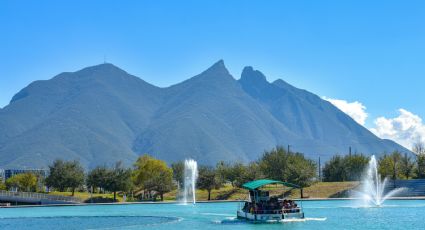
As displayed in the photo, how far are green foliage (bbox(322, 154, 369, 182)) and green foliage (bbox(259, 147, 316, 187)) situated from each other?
7.89 m

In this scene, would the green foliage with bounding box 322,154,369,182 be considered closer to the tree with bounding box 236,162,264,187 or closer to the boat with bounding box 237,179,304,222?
the tree with bounding box 236,162,264,187

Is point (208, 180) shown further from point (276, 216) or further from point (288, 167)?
point (276, 216)

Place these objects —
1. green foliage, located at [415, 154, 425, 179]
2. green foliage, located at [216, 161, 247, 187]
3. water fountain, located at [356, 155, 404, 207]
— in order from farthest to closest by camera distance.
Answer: green foliage, located at [216, 161, 247, 187], green foliage, located at [415, 154, 425, 179], water fountain, located at [356, 155, 404, 207]

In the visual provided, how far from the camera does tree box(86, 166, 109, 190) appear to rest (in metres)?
110

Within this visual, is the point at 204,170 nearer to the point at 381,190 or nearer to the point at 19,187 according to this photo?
the point at 381,190

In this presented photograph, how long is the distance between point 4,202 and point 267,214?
63.9 m

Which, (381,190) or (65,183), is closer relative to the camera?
(381,190)

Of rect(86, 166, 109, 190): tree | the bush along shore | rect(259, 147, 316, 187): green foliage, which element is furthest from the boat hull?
rect(86, 166, 109, 190): tree

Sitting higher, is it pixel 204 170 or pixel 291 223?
pixel 204 170

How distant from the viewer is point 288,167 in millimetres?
105750

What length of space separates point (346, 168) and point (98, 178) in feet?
158

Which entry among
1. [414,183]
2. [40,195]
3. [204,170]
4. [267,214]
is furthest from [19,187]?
[267,214]

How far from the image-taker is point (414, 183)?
9881 cm

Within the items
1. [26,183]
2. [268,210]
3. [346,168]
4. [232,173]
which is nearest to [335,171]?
[346,168]
